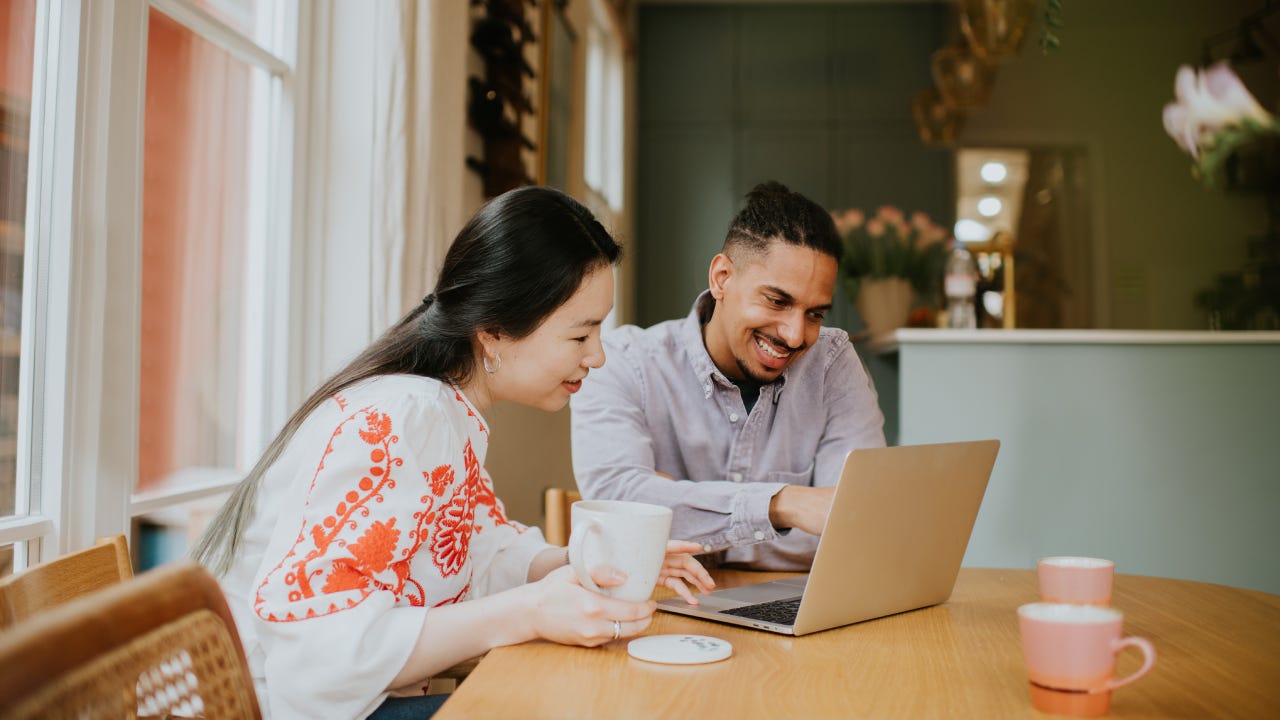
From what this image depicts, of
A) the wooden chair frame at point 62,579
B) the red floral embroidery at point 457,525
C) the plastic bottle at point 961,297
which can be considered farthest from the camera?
the plastic bottle at point 961,297

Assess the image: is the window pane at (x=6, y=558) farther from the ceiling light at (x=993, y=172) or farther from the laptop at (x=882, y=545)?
the ceiling light at (x=993, y=172)

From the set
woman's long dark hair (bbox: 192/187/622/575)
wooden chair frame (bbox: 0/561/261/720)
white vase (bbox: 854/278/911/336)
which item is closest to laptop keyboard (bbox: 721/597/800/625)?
woman's long dark hair (bbox: 192/187/622/575)

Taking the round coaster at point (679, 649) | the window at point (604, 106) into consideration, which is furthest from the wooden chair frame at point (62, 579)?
the window at point (604, 106)

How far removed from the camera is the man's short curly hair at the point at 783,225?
155cm

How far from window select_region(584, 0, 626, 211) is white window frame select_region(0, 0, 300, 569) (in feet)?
8.83

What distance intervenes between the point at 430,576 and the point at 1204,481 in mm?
2003

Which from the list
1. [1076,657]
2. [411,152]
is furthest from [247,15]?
[1076,657]

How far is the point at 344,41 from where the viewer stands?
1.73 metres

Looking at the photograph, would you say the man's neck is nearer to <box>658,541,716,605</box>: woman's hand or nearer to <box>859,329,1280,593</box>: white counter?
<box>658,541,716,605</box>: woman's hand

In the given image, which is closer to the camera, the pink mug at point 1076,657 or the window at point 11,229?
the pink mug at point 1076,657

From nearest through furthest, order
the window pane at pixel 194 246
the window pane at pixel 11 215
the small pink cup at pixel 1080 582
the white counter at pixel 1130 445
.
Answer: the small pink cup at pixel 1080 582, the window pane at pixel 11 215, the window pane at pixel 194 246, the white counter at pixel 1130 445

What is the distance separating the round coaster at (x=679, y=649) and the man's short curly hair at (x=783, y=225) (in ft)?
2.74

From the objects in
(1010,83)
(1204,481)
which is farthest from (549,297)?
(1010,83)

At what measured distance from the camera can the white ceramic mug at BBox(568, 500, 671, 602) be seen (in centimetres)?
80
